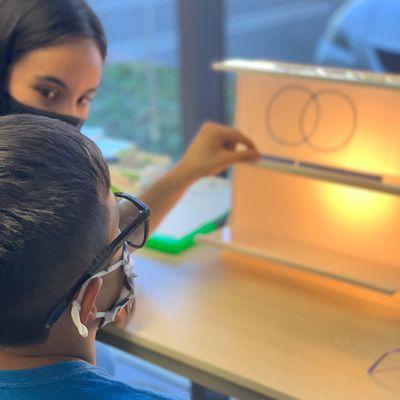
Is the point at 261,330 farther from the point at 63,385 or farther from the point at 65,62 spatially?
the point at 65,62

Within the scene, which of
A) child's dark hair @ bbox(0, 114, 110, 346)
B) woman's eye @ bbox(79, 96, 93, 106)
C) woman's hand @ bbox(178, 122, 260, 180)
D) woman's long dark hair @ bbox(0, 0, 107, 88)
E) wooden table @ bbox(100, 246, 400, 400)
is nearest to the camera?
child's dark hair @ bbox(0, 114, 110, 346)

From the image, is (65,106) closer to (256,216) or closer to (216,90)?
(256,216)

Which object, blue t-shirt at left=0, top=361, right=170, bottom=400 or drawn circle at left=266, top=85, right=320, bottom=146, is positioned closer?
blue t-shirt at left=0, top=361, right=170, bottom=400

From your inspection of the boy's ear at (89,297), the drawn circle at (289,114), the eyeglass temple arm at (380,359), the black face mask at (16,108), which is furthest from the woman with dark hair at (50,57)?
the eyeglass temple arm at (380,359)

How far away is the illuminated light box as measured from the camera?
1340 mm

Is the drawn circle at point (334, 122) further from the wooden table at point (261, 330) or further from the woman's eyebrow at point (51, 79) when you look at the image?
the woman's eyebrow at point (51, 79)

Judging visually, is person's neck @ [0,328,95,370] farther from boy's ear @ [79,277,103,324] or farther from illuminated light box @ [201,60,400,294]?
illuminated light box @ [201,60,400,294]

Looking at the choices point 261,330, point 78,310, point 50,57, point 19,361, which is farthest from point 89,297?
point 50,57

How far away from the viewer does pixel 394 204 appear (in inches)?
53.8

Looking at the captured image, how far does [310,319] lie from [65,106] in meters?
0.66

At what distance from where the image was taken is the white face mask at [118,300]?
31.8 inches

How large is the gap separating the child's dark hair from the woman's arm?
0.61 meters

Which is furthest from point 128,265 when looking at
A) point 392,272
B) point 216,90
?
point 216,90

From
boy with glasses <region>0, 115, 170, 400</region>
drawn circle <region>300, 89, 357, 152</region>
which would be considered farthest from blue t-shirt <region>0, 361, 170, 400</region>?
drawn circle <region>300, 89, 357, 152</region>
